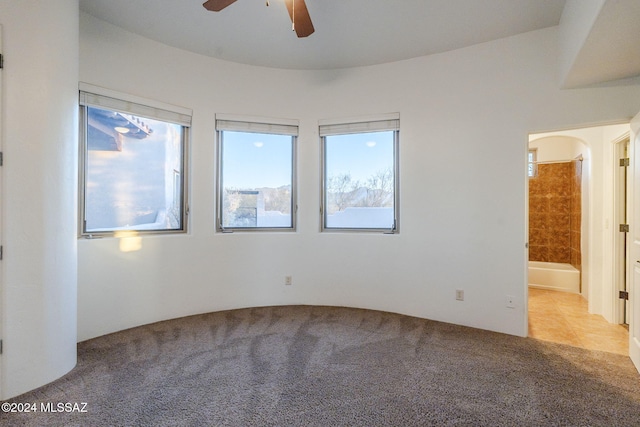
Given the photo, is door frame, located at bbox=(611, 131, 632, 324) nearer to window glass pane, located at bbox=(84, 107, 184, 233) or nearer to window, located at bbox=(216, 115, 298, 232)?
window, located at bbox=(216, 115, 298, 232)

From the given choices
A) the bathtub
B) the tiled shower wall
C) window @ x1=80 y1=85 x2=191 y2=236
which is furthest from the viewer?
the tiled shower wall

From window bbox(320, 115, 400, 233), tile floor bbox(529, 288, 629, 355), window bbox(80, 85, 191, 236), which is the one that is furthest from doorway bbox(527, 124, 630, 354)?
window bbox(80, 85, 191, 236)

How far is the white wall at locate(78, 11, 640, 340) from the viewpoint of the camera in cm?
286

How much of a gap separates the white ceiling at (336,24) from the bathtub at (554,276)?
144 inches

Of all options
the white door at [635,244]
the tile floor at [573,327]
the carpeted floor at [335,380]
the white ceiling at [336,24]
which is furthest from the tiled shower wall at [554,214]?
the white ceiling at [336,24]

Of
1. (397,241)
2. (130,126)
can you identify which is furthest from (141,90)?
(397,241)

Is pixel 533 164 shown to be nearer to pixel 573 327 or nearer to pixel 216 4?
pixel 573 327

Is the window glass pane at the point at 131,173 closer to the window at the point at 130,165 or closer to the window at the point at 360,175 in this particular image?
the window at the point at 130,165

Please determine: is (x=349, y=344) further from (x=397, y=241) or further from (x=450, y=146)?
(x=450, y=146)

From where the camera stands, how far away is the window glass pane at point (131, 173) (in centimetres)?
287

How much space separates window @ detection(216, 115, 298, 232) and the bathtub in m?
4.04

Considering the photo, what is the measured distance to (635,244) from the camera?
2.46 meters

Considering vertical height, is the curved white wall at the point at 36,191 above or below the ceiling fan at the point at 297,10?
below

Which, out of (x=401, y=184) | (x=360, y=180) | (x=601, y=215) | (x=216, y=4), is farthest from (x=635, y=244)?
(x=216, y=4)
